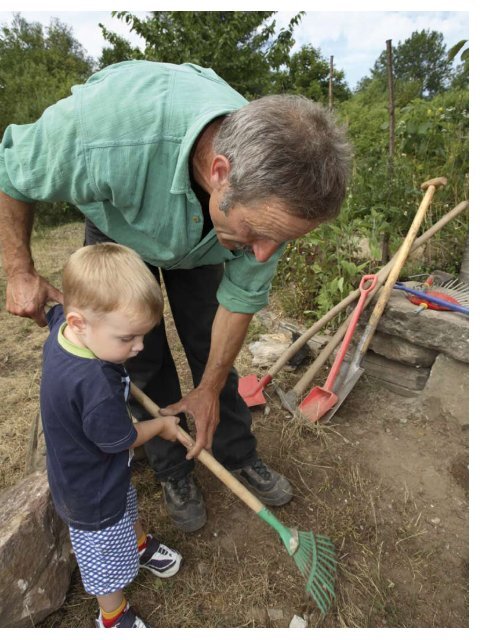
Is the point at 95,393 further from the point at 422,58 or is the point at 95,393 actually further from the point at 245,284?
the point at 422,58

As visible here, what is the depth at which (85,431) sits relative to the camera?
1249mm

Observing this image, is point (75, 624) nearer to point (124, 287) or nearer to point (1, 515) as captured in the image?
point (1, 515)

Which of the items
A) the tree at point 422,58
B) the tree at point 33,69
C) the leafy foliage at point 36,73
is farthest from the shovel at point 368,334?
the tree at point 422,58

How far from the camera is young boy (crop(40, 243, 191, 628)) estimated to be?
1231 mm

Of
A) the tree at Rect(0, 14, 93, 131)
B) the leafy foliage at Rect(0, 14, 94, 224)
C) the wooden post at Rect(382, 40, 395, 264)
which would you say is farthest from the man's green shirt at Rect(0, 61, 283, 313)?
the tree at Rect(0, 14, 93, 131)

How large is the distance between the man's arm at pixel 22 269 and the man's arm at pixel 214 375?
1.97 ft

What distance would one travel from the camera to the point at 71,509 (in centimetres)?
139

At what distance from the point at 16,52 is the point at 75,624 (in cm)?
1805

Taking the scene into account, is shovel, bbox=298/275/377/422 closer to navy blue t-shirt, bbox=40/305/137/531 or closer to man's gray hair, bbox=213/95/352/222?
navy blue t-shirt, bbox=40/305/137/531

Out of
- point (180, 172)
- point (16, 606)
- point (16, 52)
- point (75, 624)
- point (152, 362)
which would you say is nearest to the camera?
point (180, 172)

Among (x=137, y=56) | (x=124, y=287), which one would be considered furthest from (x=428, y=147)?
(x=137, y=56)

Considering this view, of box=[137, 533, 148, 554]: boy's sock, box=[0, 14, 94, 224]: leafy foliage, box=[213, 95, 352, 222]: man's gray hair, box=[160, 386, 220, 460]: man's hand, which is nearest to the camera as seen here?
box=[213, 95, 352, 222]: man's gray hair

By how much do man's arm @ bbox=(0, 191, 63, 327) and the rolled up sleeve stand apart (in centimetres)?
62

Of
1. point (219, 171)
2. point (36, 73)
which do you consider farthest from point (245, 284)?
point (36, 73)
